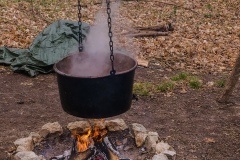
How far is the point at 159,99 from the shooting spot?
6883mm

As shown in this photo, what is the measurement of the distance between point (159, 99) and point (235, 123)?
141 centimetres

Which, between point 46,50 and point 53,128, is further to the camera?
point 46,50

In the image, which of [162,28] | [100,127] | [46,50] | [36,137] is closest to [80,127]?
[100,127]

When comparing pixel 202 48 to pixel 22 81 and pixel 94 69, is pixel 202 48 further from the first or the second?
pixel 94 69

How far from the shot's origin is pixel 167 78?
25.8 ft

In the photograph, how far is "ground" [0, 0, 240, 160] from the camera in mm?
5695

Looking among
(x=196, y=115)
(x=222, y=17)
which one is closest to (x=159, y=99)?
(x=196, y=115)

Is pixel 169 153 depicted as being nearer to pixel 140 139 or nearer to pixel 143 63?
pixel 140 139

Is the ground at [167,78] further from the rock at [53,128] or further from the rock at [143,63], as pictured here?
the rock at [53,128]

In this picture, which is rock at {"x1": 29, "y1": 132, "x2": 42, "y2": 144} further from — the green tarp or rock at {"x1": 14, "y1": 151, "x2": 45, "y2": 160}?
the green tarp

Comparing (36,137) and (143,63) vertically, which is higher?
(36,137)

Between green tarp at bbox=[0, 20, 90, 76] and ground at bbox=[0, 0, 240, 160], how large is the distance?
0.67 feet

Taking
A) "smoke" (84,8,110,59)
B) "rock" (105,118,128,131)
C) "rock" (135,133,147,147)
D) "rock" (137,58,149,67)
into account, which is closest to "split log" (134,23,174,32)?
"rock" (137,58,149,67)

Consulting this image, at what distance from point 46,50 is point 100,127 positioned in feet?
11.8
